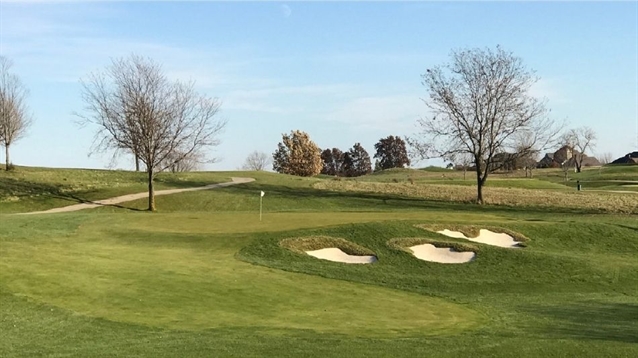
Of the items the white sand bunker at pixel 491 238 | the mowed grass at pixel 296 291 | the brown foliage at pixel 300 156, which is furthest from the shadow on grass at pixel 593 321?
the brown foliage at pixel 300 156

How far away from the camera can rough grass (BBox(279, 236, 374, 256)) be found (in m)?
25.9

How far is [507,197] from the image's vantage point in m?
54.2

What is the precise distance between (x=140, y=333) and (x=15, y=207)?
37.6 m

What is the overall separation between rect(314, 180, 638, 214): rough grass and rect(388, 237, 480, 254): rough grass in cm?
2477

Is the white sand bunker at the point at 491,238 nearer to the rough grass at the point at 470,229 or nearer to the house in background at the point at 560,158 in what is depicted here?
the rough grass at the point at 470,229

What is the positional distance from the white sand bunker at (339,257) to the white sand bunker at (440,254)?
7.29 feet

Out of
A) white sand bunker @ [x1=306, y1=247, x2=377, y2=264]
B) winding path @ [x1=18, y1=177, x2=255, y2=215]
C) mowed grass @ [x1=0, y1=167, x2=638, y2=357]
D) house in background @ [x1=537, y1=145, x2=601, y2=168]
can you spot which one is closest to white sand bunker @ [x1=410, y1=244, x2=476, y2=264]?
mowed grass @ [x1=0, y1=167, x2=638, y2=357]

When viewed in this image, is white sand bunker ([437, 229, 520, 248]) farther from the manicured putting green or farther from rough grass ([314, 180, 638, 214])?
rough grass ([314, 180, 638, 214])

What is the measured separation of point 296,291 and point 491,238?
14.4 meters

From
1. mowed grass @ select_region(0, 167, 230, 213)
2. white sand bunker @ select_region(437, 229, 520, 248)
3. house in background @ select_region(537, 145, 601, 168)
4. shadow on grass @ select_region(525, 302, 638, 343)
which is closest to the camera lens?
shadow on grass @ select_region(525, 302, 638, 343)

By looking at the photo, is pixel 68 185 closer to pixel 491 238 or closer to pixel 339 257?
pixel 339 257

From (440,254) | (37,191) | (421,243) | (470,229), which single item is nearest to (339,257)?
(421,243)

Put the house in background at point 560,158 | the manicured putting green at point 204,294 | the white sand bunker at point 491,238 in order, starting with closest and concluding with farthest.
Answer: the manicured putting green at point 204,294
the white sand bunker at point 491,238
the house in background at point 560,158

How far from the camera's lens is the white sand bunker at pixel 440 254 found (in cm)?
2578
